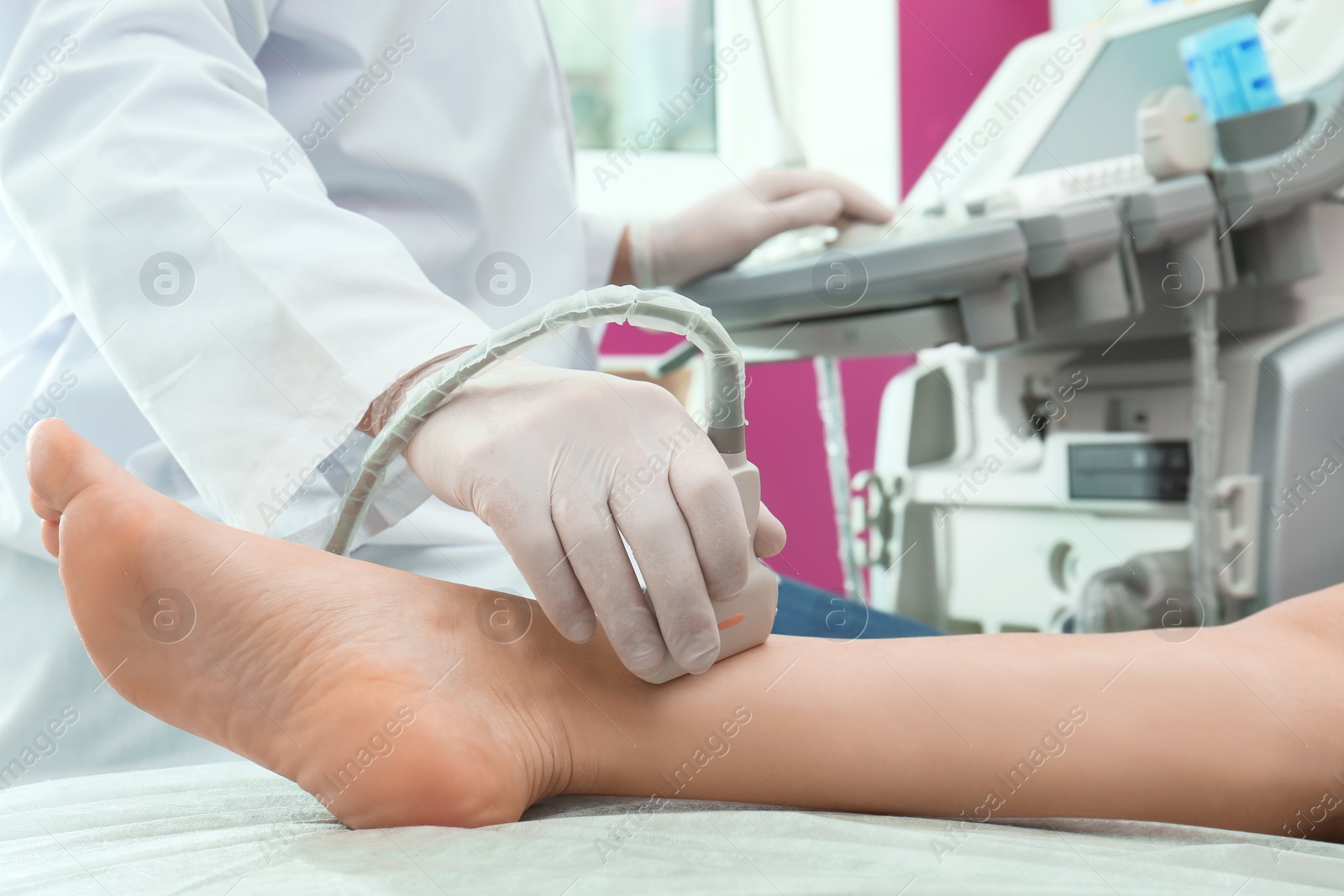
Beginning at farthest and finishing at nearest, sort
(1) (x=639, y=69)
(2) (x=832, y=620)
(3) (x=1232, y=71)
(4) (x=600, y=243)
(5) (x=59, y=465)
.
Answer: (1) (x=639, y=69)
(4) (x=600, y=243)
(3) (x=1232, y=71)
(2) (x=832, y=620)
(5) (x=59, y=465)

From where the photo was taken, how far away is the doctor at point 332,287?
547 mm

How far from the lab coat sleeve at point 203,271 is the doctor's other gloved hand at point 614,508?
12 cm

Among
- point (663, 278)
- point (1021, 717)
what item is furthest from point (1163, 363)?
point (1021, 717)

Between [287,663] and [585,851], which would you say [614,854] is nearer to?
[585,851]

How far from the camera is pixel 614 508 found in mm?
542

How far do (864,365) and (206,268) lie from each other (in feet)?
7.99

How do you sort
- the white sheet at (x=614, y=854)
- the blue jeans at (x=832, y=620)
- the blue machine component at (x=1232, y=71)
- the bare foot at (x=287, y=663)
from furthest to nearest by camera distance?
the blue machine component at (x=1232, y=71), the blue jeans at (x=832, y=620), the bare foot at (x=287, y=663), the white sheet at (x=614, y=854)

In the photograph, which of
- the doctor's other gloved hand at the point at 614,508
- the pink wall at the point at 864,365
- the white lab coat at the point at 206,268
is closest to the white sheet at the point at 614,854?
the doctor's other gloved hand at the point at 614,508

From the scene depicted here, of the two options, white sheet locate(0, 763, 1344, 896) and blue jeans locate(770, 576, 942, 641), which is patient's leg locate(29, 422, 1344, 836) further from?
blue jeans locate(770, 576, 942, 641)

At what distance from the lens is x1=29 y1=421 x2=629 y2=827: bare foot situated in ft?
1.74

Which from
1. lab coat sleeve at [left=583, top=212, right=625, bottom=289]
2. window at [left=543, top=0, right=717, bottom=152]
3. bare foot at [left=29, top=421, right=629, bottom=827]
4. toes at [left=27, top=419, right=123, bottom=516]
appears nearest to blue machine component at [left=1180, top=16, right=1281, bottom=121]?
lab coat sleeve at [left=583, top=212, right=625, bottom=289]

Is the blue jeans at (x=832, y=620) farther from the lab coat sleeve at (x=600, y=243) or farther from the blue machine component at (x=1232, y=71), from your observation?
the blue machine component at (x=1232, y=71)

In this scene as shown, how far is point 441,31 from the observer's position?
916 millimetres

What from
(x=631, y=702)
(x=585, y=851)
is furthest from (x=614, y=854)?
(x=631, y=702)
